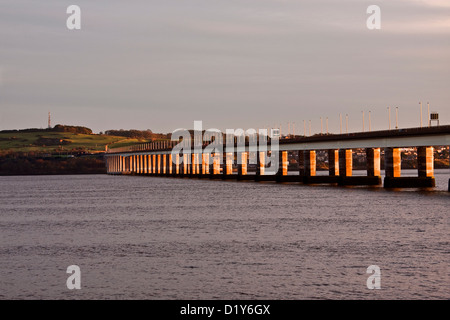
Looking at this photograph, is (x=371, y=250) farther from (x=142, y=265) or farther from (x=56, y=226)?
(x=56, y=226)

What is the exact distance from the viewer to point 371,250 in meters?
40.2

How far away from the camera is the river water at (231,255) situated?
2919 centimetres

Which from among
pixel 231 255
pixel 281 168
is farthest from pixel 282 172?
pixel 231 255

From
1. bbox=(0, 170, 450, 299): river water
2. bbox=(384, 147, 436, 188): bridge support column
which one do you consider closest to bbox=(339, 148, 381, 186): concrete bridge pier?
bbox=(384, 147, 436, 188): bridge support column

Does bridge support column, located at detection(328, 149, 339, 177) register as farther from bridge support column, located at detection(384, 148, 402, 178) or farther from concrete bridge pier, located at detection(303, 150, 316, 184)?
bridge support column, located at detection(384, 148, 402, 178)

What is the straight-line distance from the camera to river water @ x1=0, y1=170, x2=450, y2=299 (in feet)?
95.8

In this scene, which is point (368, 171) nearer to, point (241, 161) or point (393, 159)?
point (393, 159)

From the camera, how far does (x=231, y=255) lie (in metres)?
39.1

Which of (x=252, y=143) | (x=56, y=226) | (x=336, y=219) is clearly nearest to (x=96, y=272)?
(x=56, y=226)

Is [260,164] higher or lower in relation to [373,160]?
lower

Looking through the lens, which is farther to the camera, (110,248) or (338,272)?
(110,248)

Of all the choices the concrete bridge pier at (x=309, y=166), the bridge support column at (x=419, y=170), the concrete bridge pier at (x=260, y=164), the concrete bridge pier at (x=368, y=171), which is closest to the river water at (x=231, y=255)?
the bridge support column at (x=419, y=170)
